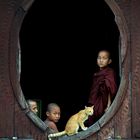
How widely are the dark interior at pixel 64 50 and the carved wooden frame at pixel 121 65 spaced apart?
713 millimetres

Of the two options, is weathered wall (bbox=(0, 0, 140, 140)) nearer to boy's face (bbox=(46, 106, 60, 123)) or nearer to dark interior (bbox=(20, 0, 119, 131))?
boy's face (bbox=(46, 106, 60, 123))

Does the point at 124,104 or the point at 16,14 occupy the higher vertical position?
the point at 16,14

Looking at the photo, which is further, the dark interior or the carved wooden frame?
the dark interior

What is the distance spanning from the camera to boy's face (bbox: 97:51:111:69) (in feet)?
15.1

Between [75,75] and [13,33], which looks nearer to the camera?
[13,33]

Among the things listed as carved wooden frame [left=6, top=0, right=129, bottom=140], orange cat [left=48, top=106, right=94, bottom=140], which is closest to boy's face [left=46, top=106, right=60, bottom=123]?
orange cat [left=48, top=106, right=94, bottom=140]

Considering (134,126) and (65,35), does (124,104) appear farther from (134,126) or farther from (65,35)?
(65,35)

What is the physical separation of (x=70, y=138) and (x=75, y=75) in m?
0.95

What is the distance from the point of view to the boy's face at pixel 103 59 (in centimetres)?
462

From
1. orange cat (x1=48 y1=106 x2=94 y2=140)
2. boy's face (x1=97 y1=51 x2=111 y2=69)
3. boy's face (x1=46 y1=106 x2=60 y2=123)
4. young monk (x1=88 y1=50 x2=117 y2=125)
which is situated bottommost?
orange cat (x1=48 y1=106 x2=94 y2=140)

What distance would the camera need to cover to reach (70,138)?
4.28 metres

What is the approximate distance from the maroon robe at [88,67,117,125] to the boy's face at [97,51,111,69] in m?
0.03

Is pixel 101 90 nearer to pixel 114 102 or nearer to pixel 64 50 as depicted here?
pixel 114 102

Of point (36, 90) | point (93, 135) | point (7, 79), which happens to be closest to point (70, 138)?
point (93, 135)
